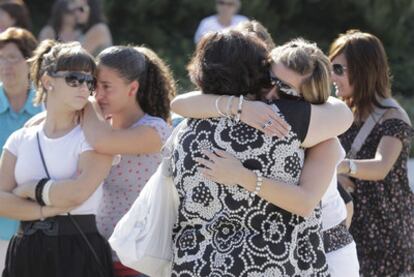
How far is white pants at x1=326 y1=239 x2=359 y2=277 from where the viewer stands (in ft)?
12.0

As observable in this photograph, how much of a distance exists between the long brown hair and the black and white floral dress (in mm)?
1498

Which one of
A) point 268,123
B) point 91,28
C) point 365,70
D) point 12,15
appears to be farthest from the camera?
point 91,28

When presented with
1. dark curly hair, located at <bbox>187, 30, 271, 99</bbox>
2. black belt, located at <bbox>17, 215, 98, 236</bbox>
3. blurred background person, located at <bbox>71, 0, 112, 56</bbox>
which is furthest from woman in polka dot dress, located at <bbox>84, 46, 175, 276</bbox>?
blurred background person, located at <bbox>71, 0, 112, 56</bbox>

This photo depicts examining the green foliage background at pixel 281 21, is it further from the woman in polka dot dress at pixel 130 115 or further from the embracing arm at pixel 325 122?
the embracing arm at pixel 325 122

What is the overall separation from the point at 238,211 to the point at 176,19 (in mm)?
12428

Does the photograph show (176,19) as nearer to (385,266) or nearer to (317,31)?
(317,31)

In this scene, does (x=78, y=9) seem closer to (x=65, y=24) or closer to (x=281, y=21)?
(x=65, y=24)

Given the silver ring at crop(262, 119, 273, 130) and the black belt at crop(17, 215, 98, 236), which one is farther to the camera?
the black belt at crop(17, 215, 98, 236)

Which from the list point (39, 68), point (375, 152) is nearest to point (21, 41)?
point (39, 68)

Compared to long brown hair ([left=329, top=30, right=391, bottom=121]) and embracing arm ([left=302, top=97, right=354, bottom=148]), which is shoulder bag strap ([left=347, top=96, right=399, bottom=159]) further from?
embracing arm ([left=302, top=97, right=354, bottom=148])

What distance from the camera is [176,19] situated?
50.9 feet

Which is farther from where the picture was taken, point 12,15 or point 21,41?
point 12,15

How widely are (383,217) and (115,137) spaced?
5.26ft

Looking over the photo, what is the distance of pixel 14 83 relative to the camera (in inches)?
190
